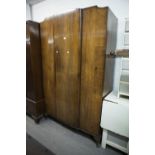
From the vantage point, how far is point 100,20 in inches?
57.5

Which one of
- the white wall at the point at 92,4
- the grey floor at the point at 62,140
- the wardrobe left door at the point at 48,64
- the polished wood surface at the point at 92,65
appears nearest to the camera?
the polished wood surface at the point at 92,65

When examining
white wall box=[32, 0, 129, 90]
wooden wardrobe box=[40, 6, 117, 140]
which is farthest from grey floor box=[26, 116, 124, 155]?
white wall box=[32, 0, 129, 90]

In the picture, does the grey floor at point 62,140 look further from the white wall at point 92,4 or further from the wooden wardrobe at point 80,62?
the white wall at point 92,4

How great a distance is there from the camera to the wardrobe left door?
2045 mm

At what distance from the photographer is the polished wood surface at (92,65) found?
1.48 m

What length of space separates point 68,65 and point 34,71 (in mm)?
750

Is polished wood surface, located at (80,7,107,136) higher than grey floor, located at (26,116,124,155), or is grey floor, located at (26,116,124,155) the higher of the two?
polished wood surface, located at (80,7,107,136)

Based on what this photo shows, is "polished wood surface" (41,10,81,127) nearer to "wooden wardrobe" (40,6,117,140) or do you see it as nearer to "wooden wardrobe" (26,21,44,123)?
"wooden wardrobe" (40,6,117,140)

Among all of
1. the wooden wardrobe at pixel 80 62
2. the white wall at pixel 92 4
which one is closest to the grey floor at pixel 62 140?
the wooden wardrobe at pixel 80 62

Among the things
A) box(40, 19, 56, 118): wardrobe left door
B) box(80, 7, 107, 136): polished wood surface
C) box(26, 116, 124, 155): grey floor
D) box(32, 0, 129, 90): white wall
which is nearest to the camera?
box(80, 7, 107, 136): polished wood surface

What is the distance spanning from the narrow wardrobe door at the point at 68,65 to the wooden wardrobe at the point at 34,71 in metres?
0.45

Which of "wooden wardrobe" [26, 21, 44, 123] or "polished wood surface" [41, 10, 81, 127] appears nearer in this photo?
"polished wood surface" [41, 10, 81, 127]
